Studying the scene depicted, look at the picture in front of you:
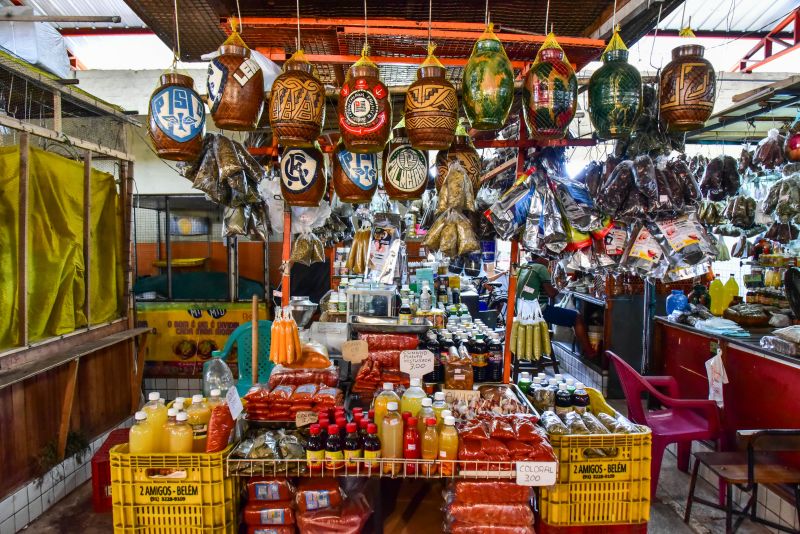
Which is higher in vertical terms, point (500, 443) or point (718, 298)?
point (718, 298)

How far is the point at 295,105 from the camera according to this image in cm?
214

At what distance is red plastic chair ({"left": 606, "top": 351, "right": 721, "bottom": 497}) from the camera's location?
134 inches

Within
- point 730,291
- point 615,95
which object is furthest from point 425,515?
point 730,291

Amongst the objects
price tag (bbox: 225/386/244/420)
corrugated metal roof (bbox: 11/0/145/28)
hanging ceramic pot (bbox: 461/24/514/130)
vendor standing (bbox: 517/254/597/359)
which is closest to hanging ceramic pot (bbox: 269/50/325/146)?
hanging ceramic pot (bbox: 461/24/514/130)

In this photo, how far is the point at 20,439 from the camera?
337 centimetres

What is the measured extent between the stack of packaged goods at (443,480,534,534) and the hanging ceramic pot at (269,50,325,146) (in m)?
1.74

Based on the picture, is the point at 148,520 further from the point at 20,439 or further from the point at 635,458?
the point at 635,458

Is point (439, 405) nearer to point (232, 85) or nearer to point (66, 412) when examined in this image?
point (232, 85)

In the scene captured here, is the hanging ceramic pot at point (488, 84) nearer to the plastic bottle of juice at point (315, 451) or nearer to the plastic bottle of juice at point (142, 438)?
the plastic bottle of juice at point (315, 451)

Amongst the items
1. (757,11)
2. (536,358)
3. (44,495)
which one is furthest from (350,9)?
(757,11)

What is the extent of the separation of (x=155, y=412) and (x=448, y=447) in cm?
137

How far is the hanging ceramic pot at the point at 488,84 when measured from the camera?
212cm

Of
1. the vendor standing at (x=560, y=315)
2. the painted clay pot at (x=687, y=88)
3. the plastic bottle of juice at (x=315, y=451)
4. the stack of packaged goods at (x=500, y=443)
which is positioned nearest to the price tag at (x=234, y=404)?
the plastic bottle of juice at (x=315, y=451)

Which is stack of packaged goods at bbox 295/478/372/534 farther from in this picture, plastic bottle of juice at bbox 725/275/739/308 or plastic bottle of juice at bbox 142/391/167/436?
plastic bottle of juice at bbox 725/275/739/308
